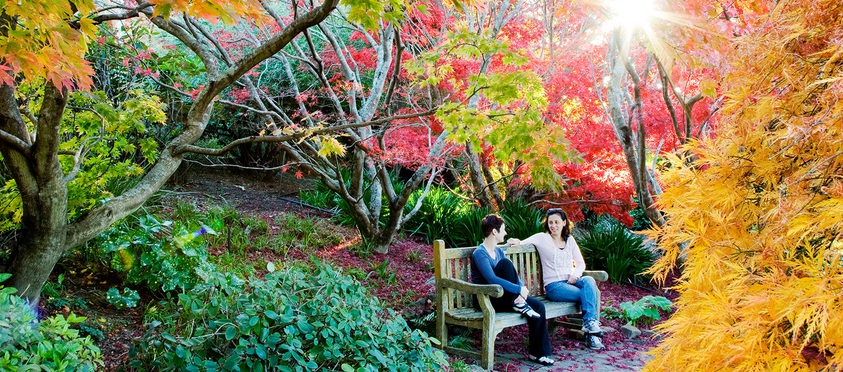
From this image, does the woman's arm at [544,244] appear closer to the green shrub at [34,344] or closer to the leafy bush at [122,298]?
the leafy bush at [122,298]

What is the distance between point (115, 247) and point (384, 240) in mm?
3626

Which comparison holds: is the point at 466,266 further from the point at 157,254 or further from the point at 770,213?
the point at 770,213

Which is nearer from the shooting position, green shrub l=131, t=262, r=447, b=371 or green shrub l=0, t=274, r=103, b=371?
green shrub l=0, t=274, r=103, b=371

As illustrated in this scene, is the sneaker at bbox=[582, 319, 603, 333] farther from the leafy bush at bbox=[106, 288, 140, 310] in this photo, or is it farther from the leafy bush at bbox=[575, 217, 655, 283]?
the leafy bush at bbox=[106, 288, 140, 310]

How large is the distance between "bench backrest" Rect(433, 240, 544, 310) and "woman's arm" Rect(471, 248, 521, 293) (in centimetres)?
16

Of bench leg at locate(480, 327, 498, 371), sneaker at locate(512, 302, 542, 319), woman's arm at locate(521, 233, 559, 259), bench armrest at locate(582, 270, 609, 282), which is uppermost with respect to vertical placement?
woman's arm at locate(521, 233, 559, 259)

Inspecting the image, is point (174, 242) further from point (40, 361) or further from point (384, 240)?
point (384, 240)

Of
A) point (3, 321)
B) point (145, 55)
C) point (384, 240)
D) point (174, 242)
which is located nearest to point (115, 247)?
point (174, 242)

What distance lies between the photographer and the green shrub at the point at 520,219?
8586 millimetres

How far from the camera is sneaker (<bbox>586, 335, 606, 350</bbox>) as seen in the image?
5379 mm

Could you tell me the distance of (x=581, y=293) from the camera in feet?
17.8

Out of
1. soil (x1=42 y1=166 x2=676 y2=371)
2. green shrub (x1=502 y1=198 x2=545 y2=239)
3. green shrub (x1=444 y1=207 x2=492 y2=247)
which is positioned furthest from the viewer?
green shrub (x1=444 y1=207 x2=492 y2=247)

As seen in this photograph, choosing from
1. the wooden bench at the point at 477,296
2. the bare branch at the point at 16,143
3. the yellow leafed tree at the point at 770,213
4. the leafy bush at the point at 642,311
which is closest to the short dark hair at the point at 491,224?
the wooden bench at the point at 477,296

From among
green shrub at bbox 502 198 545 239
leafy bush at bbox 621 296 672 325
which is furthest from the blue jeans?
green shrub at bbox 502 198 545 239
